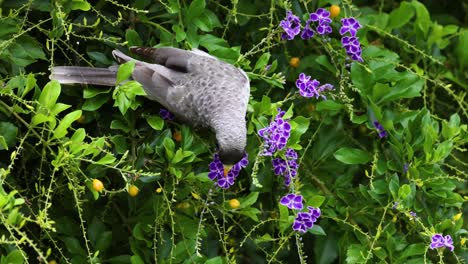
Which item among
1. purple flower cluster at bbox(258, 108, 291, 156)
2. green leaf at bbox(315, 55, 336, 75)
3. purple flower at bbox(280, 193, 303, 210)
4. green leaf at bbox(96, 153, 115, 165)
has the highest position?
green leaf at bbox(96, 153, 115, 165)

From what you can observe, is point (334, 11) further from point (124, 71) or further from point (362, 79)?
point (124, 71)

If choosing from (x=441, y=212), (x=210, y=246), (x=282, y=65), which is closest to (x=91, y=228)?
(x=210, y=246)

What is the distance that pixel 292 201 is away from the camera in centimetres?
282

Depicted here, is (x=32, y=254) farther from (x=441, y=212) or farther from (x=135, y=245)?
(x=441, y=212)

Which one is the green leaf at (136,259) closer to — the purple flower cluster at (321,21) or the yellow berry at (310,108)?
the yellow berry at (310,108)

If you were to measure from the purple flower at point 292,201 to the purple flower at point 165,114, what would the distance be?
1.66 ft

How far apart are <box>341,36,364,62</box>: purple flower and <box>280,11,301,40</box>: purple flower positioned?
0.62 feet

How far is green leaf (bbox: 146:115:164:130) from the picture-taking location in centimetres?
280

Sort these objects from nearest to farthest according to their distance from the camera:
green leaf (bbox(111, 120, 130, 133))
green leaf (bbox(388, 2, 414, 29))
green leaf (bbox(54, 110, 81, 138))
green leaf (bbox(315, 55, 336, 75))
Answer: green leaf (bbox(54, 110, 81, 138)), green leaf (bbox(111, 120, 130, 133)), green leaf (bbox(315, 55, 336, 75)), green leaf (bbox(388, 2, 414, 29))

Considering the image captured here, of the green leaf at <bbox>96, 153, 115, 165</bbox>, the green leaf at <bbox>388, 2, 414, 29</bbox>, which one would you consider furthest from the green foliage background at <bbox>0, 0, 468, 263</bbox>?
the green leaf at <bbox>388, 2, 414, 29</bbox>

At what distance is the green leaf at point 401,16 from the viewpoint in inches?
141

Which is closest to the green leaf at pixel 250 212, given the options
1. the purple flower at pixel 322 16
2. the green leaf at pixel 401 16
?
the purple flower at pixel 322 16

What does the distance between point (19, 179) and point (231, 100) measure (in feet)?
2.59

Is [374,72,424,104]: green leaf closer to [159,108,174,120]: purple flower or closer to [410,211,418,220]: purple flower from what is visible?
[410,211,418,220]: purple flower
